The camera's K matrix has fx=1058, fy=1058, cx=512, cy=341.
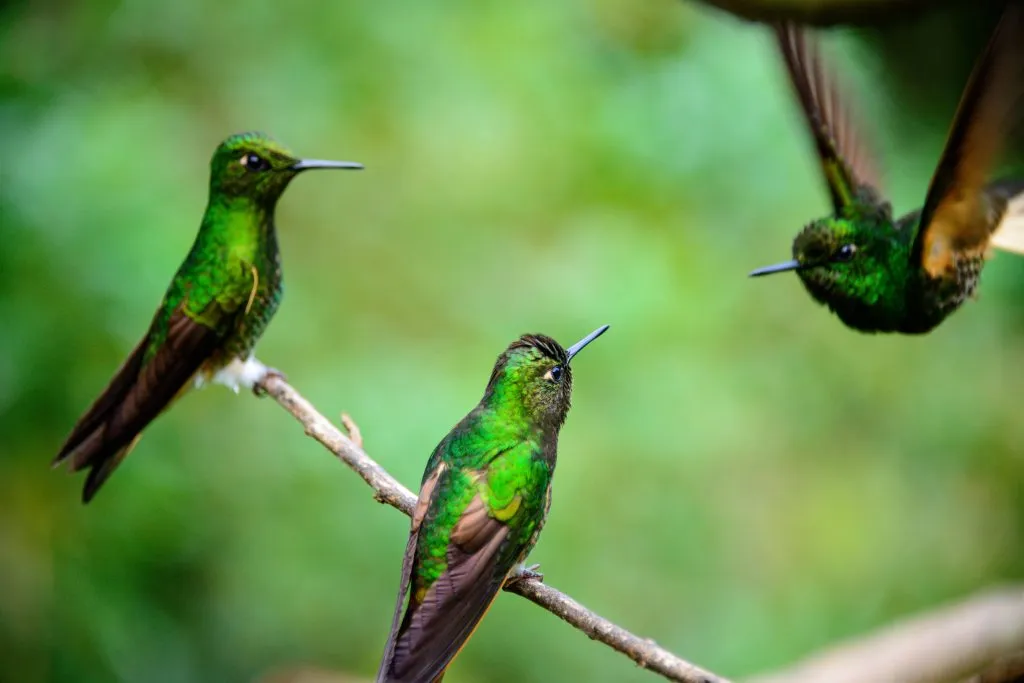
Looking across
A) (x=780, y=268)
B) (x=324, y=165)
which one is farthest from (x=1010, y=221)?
(x=324, y=165)

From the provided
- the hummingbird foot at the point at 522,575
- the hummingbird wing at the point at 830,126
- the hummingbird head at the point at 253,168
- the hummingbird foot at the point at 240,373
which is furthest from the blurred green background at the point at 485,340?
the hummingbird foot at the point at 522,575

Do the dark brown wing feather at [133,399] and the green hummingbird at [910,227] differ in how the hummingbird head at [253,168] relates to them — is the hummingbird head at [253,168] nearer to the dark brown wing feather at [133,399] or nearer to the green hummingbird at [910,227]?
the dark brown wing feather at [133,399]

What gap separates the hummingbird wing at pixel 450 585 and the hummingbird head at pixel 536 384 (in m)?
0.11

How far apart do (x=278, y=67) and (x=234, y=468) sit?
1615 millimetres

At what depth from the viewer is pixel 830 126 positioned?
1.78 meters

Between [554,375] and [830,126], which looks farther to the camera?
[830,126]

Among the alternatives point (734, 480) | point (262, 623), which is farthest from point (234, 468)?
point (734, 480)

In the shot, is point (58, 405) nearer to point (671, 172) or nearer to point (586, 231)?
point (586, 231)

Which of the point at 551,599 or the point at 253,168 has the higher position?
the point at 253,168

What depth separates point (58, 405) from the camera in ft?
10.1

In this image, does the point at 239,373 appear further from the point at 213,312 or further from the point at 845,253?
the point at 845,253

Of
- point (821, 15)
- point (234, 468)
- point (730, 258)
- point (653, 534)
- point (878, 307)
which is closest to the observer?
point (821, 15)

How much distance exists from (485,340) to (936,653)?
1812 mm

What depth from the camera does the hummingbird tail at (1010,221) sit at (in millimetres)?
1591
